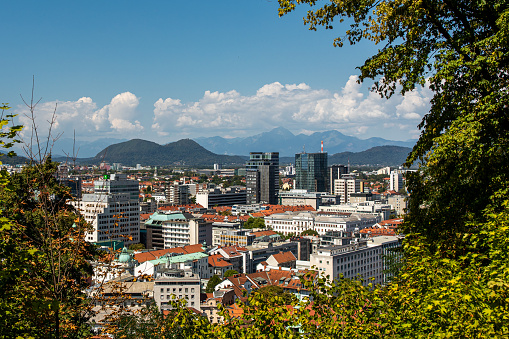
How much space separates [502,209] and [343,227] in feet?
231

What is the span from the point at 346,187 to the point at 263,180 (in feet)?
87.6

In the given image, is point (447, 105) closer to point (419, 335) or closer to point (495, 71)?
point (495, 71)

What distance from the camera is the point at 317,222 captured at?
7756 cm

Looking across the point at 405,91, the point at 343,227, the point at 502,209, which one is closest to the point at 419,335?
the point at 502,209

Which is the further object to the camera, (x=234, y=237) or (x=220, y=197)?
(x=220, y=197)

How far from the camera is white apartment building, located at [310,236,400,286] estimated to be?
1612 inches

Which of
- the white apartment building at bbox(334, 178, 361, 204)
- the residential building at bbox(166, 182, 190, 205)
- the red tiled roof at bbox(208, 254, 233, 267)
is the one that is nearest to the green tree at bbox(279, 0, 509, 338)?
the red tiled roof at bbox(208, 254, 233, 267)

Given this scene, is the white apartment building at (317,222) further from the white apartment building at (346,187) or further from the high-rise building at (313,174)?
the high-rise building at (313,174)

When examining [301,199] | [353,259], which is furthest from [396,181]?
[353,259]

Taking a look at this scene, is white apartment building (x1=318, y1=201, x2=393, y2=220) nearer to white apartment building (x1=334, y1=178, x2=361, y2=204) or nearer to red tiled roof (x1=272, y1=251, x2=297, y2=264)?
white apartment building (x1=334, y1=178, x2=361, y2=204)

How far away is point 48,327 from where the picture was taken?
5934 millimetres

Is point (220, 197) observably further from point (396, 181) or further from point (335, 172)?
point (396, 181)

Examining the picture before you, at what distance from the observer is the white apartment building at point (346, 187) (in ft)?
425

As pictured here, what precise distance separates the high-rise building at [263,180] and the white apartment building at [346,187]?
70.5 feet
